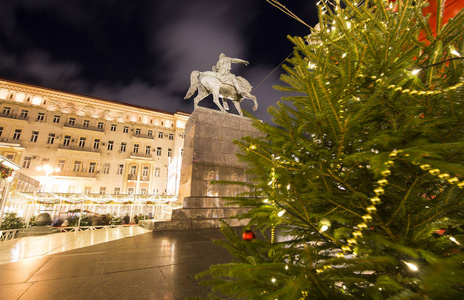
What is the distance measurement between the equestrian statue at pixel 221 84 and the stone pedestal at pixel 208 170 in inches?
37.2

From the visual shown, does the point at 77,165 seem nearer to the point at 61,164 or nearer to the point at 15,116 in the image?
the point at 61,164

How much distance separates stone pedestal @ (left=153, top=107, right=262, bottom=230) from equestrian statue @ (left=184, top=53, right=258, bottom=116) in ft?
3.10

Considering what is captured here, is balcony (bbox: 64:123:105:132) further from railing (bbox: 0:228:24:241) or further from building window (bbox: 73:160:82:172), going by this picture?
railing (bbox: 0:228:24:241)

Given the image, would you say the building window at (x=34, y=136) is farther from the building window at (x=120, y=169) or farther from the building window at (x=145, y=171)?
the building window at (x=145, y=171)

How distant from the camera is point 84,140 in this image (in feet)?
105

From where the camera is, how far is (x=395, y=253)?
3.44ft

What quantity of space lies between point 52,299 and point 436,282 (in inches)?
103

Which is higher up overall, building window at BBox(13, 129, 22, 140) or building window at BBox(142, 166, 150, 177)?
building window at BBox(13, 129, 22, 140)

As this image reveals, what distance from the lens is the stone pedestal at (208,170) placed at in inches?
264

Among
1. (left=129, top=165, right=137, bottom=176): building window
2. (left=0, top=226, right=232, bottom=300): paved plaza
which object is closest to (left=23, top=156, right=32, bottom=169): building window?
(left=129, top=165, right=137, bottom=176): building window

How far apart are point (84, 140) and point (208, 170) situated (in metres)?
33.3

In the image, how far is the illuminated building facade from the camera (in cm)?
2856

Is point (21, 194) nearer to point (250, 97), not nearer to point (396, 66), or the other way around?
point (250, 97)

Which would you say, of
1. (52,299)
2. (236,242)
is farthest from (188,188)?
(236,242)
